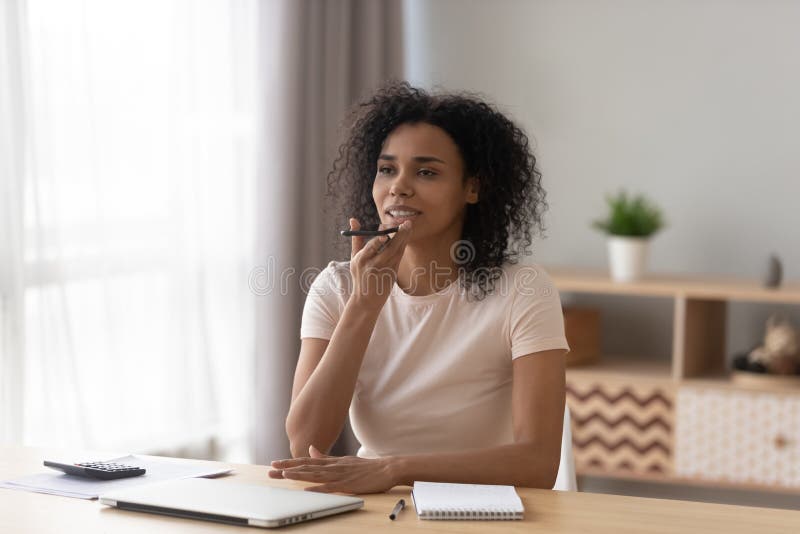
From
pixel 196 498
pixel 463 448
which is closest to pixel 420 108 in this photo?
pixel 463 448

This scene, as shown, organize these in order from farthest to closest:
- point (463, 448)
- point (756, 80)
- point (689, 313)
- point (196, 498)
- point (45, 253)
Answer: point (756, 80)
point (689, 313)
point (45, 253)
point (463, 448)
point (196, 498)

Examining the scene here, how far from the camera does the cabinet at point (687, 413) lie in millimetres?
2906

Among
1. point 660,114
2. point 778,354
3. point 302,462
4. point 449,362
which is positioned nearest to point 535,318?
point 449,362

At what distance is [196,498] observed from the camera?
1.35 metres

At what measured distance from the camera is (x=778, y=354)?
2932mm

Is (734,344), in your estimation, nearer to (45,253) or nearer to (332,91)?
(332,91)

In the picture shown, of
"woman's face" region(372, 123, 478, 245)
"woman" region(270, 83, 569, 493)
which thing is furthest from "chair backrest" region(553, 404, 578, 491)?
"woman's face" region(372, 123, 478, 245)

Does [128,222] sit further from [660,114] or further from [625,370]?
[660,114]

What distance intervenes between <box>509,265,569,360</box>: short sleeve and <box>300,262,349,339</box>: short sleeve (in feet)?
1.10

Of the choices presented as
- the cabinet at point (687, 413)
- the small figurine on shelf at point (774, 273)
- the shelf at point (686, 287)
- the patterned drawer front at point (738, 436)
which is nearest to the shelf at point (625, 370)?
the cabinet at point (687, 413)

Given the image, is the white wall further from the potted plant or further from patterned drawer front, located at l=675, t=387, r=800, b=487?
patterned drawer front, located at l=675, t=387, r=800, b=487

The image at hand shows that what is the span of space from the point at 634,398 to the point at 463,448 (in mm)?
1385

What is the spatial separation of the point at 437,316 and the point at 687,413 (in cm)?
142

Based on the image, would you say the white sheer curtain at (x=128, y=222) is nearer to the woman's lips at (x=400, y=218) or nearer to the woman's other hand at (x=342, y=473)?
the woman's lips at (x=400, y=218)
